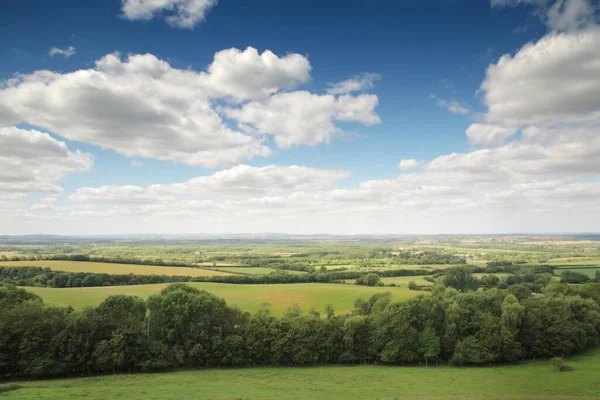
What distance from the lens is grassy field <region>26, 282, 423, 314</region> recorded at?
68.8 meters

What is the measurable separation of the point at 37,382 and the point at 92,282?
62.4 metres

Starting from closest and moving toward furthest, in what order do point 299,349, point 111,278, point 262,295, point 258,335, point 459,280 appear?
1. point 299,349
2. point 258,335
3. point 262,295
4. point 459,280
5. point 111,278

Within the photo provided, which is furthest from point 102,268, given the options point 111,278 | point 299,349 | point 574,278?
point 574,278

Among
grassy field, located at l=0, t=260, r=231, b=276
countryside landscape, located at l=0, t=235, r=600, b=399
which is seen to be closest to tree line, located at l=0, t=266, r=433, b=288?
grassy field, located at l=0, t=260, r=231, b=276

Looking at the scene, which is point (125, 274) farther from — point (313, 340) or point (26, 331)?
point (313, 340)

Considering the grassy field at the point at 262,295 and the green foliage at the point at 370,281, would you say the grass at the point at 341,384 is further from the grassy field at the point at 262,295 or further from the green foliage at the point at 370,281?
the green foliage at the point at 370,281

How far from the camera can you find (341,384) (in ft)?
123

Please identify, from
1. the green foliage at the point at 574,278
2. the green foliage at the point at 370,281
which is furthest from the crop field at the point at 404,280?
the green foliage at the point at 574,278

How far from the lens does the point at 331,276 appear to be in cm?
11131

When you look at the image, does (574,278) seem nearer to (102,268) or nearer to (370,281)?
(370,281)

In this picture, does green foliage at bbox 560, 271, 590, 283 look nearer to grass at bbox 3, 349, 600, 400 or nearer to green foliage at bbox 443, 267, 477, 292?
green foliage at bbox 443, 267, 477, 292

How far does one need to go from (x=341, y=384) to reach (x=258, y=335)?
12968 millimetres

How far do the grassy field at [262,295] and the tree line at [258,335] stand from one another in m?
17.3

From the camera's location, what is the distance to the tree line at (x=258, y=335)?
1604 inches
